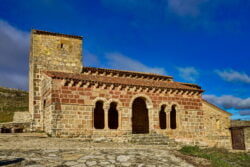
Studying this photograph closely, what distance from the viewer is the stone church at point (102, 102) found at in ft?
51.9

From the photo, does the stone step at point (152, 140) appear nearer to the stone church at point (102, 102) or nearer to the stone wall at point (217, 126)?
the stone church at point (102, 102)

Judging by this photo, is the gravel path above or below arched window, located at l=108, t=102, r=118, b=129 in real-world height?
below

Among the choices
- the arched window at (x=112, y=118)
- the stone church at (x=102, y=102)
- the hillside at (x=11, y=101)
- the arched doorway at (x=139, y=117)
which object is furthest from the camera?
the hillside at (x=11, y=101)

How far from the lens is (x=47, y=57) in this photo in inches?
792

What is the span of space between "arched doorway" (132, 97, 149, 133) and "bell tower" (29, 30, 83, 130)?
536 cm

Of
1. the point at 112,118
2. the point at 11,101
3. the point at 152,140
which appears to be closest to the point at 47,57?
the point at 112,118

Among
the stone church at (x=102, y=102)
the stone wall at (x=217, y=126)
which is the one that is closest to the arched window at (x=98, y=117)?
the stone church at (x=102, y=102)

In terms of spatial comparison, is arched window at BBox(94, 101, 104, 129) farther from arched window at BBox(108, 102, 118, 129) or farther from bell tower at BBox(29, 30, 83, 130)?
bell tower at BBox(29, 30, 83, 130)

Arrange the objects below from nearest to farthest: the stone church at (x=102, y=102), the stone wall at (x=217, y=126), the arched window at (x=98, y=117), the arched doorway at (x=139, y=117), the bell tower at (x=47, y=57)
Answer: the stone church at (x=102, y=102)
the bell tower at (x=47, y=57)
the arched window at (x=98, y=117)
the arched doorway at (x=139, y=117)
the stone wall at (x=217, y=126)

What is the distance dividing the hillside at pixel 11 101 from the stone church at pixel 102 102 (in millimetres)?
10968

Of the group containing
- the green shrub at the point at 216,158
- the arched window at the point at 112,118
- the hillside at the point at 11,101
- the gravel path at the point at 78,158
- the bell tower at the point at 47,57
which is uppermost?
the bell tower at the point at 47,57

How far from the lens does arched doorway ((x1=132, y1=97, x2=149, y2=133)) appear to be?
839 inches

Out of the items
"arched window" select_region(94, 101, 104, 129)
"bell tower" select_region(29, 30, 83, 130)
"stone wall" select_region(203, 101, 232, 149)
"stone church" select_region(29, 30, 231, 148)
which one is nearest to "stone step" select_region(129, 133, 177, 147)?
"stone church" select_region(29, 30, 231, 148)

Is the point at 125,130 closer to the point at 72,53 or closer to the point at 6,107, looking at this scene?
the point at 72,53
